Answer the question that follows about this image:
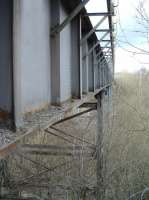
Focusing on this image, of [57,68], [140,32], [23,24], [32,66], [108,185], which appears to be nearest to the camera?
[23,24]

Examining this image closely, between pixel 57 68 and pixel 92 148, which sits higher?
pixel 57 68

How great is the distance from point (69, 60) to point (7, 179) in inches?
139

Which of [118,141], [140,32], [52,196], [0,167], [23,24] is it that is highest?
[140,32]

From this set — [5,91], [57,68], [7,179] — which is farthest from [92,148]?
[5,91]

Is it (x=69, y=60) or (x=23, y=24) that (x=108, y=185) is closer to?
(x=69, y=60)

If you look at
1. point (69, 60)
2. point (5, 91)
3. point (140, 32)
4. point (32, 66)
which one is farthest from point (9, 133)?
point (140, 32)

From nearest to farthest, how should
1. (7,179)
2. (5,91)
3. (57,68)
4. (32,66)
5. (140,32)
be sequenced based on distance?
(5,91), (32,66), (57,68), (140,32), (7,179)

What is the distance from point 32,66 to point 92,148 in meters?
4.82

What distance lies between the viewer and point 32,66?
2.68 m

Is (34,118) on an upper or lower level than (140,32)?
lower

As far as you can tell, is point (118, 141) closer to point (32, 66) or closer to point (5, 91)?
point (32, 66)

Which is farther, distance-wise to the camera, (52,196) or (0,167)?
(0,167)

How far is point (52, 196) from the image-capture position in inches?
247

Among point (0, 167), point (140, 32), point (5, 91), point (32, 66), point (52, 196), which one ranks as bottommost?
point (52, 196)
